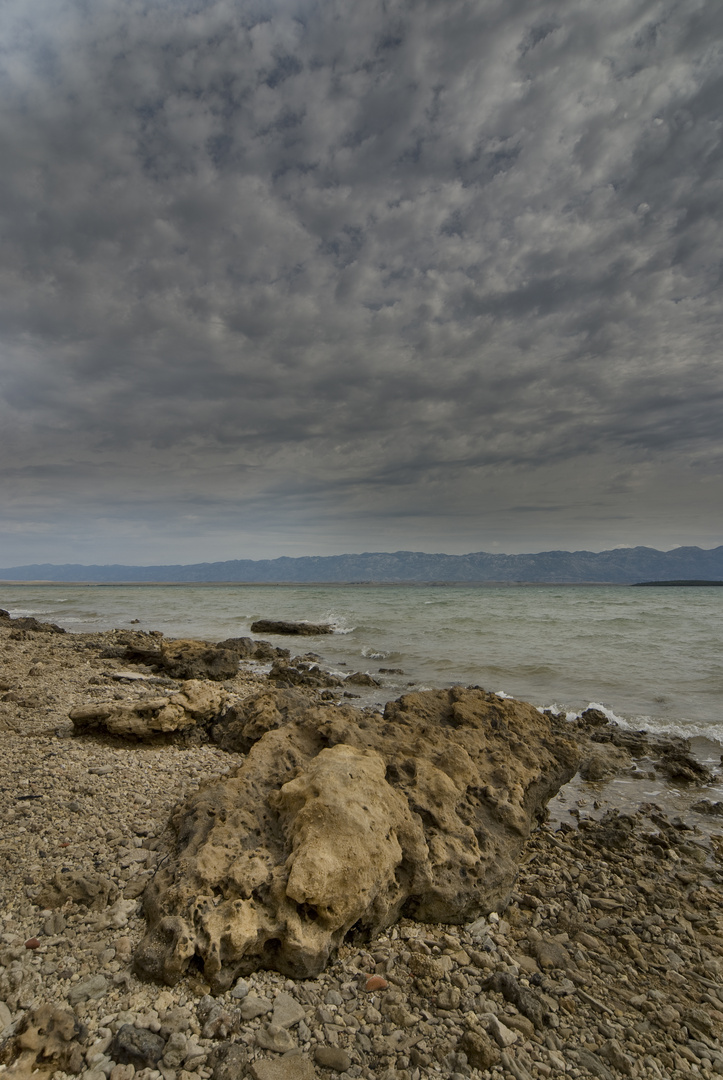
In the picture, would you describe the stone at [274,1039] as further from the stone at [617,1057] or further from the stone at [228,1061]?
the stone at [617,1057]

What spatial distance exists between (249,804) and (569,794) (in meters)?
5.16

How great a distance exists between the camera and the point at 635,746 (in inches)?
368

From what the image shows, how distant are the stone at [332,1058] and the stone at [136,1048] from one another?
91 cm

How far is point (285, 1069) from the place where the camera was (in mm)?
2822

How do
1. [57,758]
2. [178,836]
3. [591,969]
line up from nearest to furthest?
[591,969] < [178,836] < [57,758]

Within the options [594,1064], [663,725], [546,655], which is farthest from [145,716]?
[546,655]

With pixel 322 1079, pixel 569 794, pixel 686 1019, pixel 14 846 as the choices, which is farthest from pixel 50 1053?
pixel 569 794

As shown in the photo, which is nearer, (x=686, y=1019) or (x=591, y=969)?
(x=686, y=1019)

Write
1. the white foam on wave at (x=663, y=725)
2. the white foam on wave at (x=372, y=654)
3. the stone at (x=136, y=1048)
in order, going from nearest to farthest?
the stone at (x=136, y=1048), the white foam on wave at (x=663, y=725), the white foam on wave at (x=372, y=654)

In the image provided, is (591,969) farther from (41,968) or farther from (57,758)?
(57,758)

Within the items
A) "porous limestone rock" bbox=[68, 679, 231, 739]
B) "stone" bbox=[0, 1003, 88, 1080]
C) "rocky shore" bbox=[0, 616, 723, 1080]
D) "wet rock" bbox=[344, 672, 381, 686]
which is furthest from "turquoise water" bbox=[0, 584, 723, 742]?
"stone" bbox=[0, 1003, 88, 1080]

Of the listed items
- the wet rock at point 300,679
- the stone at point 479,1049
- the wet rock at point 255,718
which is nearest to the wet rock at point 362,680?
the wet rock at point 300,679

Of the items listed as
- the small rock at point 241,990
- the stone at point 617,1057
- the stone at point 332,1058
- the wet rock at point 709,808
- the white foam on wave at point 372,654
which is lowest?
the white foam on wave at point 372,654

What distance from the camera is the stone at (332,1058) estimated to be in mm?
2885
